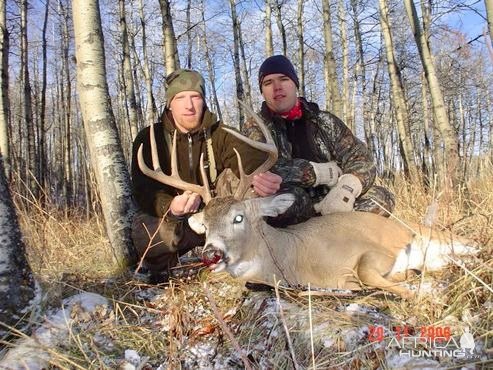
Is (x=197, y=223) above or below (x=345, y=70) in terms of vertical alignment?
below

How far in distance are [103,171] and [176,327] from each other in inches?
78.0

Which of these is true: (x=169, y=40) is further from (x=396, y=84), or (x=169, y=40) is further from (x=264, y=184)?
(x=396, y=84)

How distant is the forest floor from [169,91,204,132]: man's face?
146cm

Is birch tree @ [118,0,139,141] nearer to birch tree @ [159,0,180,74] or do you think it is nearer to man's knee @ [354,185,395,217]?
birch tree @ [159,0,180,74]

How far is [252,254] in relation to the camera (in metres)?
3.56

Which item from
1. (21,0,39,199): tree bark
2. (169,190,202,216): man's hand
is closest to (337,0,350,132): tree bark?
(21,0,39,199): tree bark

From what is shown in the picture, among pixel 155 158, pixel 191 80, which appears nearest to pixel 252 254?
pixel 155 158

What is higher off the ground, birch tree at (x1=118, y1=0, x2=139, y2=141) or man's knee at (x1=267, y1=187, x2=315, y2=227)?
birch tree at (x1=118, y1=0, x2=139, y2=141)

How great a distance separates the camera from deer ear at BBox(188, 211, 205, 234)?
374 cm

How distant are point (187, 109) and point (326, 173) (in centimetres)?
138

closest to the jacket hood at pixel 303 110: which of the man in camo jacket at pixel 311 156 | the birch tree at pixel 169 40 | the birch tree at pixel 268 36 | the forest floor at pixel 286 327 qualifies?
the man in camo jacket at pixel 311 156

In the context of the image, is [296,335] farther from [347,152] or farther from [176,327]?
[347,152]

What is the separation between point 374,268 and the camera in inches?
133

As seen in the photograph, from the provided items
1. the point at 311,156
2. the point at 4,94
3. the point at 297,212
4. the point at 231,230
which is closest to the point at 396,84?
the point at 311,156
